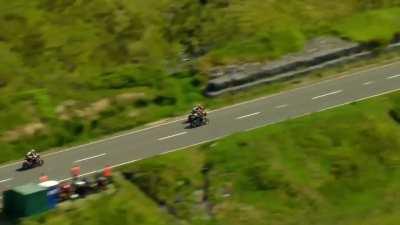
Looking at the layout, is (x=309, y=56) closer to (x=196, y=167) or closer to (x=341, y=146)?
(x=341, y=146)

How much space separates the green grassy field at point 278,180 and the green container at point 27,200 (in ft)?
1.71

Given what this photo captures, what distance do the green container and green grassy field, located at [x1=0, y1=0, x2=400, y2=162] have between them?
6.63 m

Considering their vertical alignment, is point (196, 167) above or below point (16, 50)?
below

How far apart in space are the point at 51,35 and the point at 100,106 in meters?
8.43

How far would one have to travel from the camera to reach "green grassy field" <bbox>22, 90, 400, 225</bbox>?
4312cm

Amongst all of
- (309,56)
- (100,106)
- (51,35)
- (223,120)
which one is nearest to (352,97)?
(309,56)

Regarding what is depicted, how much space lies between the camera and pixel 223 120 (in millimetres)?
51781

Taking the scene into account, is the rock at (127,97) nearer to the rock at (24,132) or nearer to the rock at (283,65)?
the rock at (283,65)

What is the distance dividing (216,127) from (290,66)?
8291 mm

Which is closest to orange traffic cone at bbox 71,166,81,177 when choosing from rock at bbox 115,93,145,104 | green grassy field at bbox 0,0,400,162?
green grassy field at bbox 0,0,400,162

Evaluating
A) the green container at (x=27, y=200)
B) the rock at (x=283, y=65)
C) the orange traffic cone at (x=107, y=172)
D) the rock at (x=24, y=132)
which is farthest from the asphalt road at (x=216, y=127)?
the green container at (x=27, y=200)

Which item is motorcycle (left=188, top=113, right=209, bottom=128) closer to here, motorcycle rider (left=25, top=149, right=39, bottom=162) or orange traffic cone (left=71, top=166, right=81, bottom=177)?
orange traffic cone (left=71, top=166, right=81, bottom=177)

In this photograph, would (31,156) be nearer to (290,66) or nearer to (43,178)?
(43,178)

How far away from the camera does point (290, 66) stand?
5600cm
